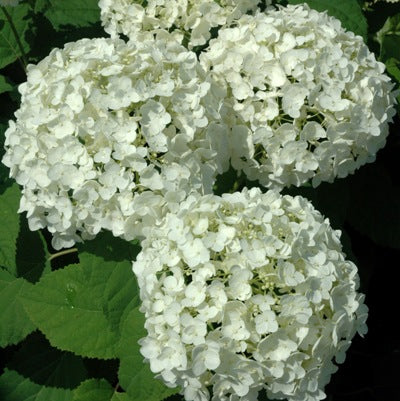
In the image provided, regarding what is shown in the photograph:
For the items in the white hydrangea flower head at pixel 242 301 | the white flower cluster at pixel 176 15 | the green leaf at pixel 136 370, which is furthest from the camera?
the white flower cluster at pixel 176 15

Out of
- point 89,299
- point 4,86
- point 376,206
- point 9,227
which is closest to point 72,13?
point 4,86

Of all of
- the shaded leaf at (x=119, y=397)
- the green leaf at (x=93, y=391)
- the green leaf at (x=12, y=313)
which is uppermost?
the green leaf at (x=12, y=313)

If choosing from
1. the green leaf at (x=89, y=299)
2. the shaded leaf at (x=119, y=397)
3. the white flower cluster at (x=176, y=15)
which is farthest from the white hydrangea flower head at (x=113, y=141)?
the shaded leaf at (x=119, y=397)

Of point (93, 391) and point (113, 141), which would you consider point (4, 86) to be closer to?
point (113, 141)

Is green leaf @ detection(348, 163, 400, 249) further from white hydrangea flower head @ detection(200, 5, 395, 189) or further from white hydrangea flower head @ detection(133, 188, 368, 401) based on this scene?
white hydrangea flower head @ detection(133, 188, 368, 401)

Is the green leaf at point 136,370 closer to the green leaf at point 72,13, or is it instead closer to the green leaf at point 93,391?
the green leaf at point 93,391
